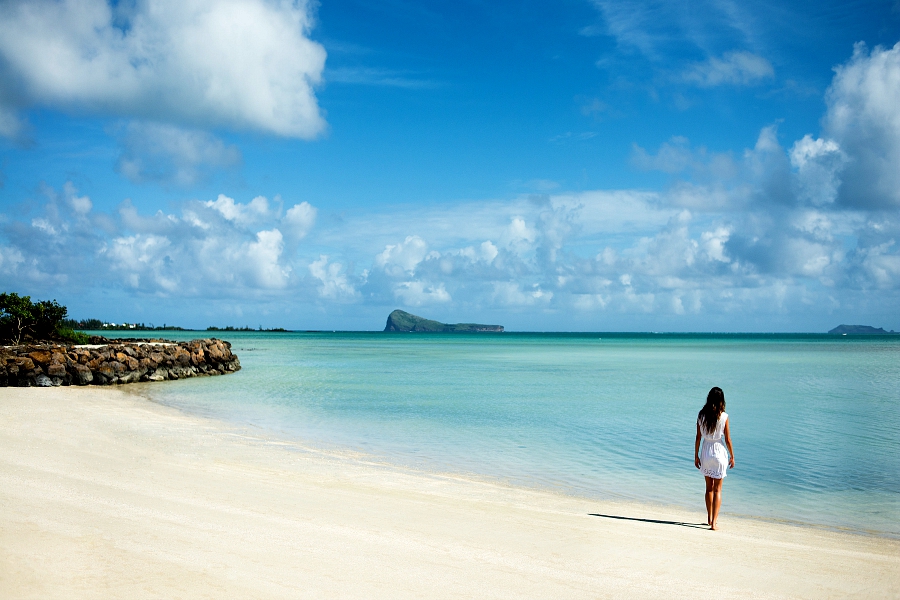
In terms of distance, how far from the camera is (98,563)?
16.7 ft

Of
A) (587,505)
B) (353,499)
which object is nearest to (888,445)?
(587,505)

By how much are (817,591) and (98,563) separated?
626cm

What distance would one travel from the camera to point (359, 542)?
6.07 m

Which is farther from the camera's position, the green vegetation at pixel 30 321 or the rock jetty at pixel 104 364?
the green vegetation at pixel 30 321

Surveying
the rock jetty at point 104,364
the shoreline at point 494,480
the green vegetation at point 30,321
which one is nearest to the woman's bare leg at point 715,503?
the shoreline at point 494,480

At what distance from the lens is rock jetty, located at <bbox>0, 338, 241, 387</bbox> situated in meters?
21.7

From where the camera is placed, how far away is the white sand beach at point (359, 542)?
4961 mm

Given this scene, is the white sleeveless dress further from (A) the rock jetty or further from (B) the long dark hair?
(A) the rock jetty

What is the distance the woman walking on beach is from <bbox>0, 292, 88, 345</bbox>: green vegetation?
40937 millimetres

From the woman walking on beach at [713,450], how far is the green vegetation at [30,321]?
40.9m

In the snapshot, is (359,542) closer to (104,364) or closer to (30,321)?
(104,364)

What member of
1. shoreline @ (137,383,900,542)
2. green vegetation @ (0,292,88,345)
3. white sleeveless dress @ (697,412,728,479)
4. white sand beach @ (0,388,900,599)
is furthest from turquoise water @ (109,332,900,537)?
green vegetation @ (0,292,88,345)

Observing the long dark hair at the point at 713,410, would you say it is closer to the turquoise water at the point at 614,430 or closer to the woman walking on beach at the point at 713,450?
the woman walking on beach at the point at 713,450

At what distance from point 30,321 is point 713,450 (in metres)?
43.6
